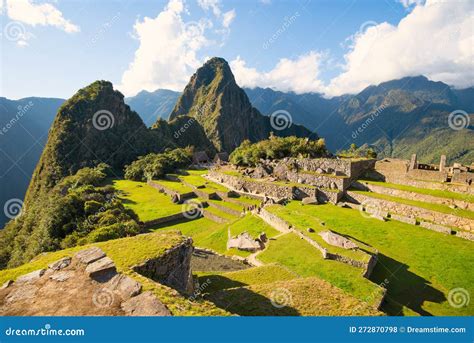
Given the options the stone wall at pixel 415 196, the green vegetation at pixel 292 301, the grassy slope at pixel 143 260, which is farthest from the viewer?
the stone wall at pixel 415 196

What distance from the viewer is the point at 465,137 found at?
121250mm

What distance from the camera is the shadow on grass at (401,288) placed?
12962 mm

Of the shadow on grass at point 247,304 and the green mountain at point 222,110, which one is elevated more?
the green mountain at point 222,110

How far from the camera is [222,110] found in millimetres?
156250

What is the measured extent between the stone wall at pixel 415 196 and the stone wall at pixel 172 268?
21.6 m

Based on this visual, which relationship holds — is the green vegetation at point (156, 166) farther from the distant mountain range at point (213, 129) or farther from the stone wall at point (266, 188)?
the distant mountain range at point (213, 129)

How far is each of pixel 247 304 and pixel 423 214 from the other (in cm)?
1889

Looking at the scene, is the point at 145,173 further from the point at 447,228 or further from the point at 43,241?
the point at 447,228

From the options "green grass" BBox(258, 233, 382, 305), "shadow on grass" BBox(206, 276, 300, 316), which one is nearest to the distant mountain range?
"green grass" BBox(258, 233, 382, 305)

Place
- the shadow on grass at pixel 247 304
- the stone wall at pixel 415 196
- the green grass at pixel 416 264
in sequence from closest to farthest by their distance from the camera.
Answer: the shadow on grass at pixel 247 304
the green grass at pixel 416 264
the stone wall at pixel 415 196

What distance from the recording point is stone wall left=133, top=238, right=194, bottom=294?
292 inches

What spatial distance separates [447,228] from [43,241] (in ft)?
89.4

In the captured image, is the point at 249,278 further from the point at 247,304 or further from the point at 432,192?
the point at 432,192

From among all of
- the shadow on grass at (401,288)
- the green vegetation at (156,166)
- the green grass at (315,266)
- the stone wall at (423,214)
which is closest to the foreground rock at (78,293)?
the green grass at (315,266)
